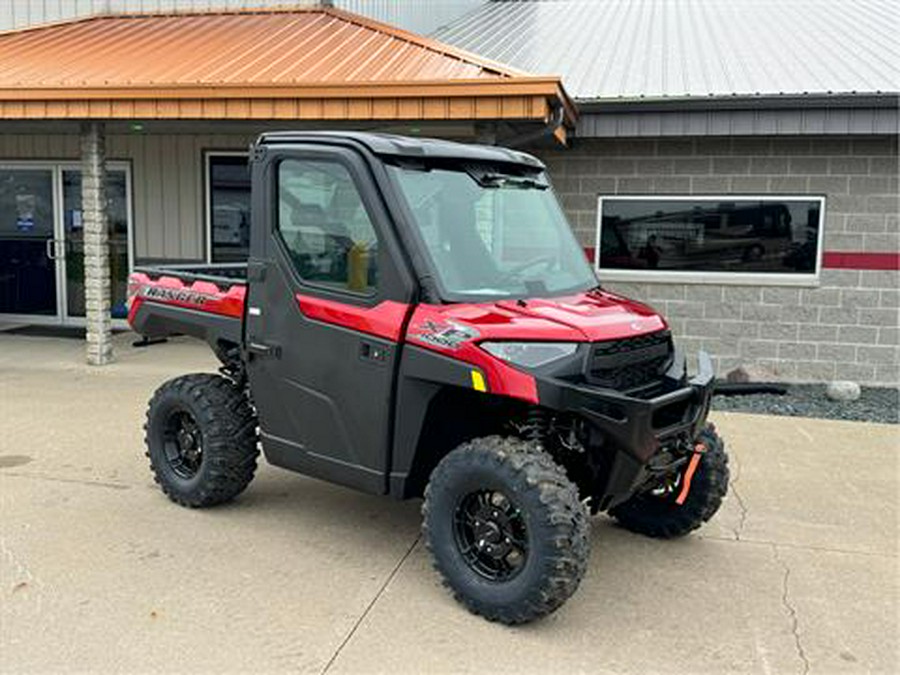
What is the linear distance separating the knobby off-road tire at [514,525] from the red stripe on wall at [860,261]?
21.5 ft

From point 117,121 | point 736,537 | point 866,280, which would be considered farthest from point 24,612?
point 866,280

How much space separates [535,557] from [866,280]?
23.0 feet

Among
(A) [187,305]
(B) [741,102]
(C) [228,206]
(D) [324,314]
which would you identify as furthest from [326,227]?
(C) [228,206]

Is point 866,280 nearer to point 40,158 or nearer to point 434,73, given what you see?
point 434,73

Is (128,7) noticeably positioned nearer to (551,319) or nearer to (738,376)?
(738,376)

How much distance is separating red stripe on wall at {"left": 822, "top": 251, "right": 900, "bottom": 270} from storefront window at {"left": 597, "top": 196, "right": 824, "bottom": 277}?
13 centimetres

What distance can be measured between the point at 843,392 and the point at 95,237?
811 cm

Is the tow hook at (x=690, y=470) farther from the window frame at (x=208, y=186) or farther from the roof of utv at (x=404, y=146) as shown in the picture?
the window frame at (x=208, y=186)

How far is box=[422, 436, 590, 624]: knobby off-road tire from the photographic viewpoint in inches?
129

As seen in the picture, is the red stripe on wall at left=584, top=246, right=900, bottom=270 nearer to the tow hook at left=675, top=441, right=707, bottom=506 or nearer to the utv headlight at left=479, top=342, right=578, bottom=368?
the tow hook at left=675, top=441, right=707, bottom=506

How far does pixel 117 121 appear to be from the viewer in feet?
27.8

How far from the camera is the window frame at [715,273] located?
876cm

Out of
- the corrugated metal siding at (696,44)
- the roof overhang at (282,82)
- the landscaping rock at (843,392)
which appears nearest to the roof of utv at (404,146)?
the roof overhang at (282,82)

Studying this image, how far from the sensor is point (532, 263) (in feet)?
13.6
